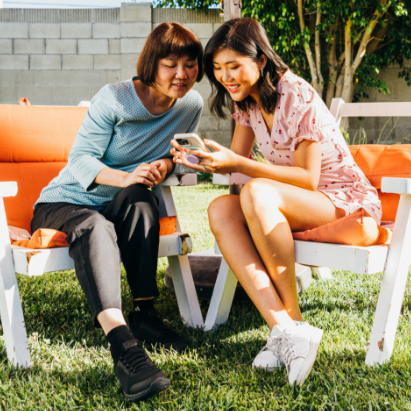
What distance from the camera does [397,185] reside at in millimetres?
1244

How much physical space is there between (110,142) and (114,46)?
5.23m

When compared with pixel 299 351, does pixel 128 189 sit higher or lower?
higher

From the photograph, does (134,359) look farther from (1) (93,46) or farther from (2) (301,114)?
(1) (93,46)

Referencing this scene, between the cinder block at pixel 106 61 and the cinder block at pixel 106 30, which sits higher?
the cinder block at pixel 106 30

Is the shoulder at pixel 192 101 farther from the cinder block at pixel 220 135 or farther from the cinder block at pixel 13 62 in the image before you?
the cinder block at pixel 13 62

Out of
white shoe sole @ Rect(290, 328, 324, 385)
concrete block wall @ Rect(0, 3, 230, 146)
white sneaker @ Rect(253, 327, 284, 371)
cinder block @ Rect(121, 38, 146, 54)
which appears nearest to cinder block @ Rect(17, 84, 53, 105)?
concrete block wall @ Rect(0, 3, 230, 146)

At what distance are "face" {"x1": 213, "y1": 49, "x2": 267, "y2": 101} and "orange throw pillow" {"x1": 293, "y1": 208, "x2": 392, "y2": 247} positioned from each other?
58 centimetres

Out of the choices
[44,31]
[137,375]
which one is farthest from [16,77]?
[137,375]

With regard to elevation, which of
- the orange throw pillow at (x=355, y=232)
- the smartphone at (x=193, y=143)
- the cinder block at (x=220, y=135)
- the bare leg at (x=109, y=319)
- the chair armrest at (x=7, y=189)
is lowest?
the cinder block at (x=220, y=135)

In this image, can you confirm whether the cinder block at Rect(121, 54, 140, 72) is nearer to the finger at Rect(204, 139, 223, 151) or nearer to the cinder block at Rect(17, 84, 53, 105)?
the cinder block at Rect(17, 84, 53, 105)

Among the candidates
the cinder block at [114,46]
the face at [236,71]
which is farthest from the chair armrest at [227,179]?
the cinder block at [114,46]

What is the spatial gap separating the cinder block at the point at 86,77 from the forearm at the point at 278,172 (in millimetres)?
5539

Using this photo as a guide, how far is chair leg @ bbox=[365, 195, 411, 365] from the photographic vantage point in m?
1.29

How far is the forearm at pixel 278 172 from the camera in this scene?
1480 mm
